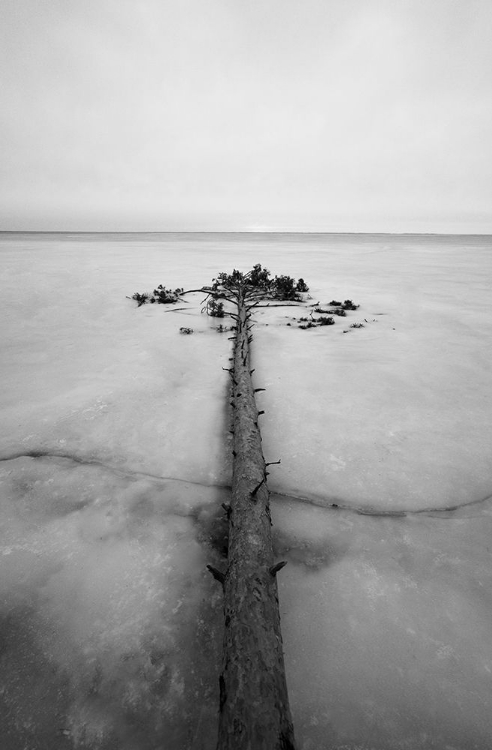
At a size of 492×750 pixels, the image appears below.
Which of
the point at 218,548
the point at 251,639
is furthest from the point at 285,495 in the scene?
the point at 251,639

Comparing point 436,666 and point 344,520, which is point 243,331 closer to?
point 344,520

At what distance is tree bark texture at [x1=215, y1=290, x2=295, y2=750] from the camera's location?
1.36m

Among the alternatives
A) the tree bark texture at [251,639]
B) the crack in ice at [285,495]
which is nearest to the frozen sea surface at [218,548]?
the crack in ice at [285,495]

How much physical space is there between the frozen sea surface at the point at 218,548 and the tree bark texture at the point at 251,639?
1.12 ft

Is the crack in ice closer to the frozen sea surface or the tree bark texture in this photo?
the frozen sea surface

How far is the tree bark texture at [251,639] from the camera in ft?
4.47

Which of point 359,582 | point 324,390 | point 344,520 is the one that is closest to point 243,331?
point 324,390

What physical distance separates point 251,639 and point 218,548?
3.01 feet

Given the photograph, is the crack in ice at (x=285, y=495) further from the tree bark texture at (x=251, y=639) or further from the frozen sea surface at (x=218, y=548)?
the tree bark texture at (x=251, y=639)

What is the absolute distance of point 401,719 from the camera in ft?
5.57

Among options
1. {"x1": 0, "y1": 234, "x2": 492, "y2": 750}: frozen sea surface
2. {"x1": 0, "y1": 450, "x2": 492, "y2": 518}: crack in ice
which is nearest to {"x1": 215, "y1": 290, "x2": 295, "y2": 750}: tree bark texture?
{"x1": 0, "y1": 234, "x2": 492, "y2": 750}: frozen sea surface

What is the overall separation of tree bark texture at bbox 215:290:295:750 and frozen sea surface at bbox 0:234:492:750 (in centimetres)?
34

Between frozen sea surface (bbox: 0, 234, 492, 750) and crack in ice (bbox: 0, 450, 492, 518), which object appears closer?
frozen sea surface (bbox: 0, 234, 492, 750)

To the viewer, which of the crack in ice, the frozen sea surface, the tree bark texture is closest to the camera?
the tree bark texture
